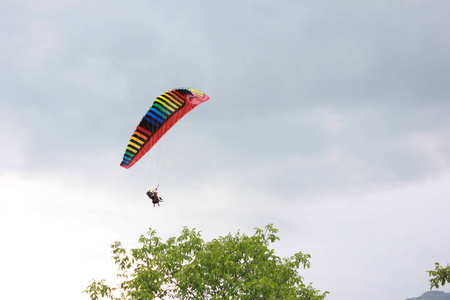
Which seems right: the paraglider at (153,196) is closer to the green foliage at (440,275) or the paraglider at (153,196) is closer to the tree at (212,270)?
the tree at (212,270)

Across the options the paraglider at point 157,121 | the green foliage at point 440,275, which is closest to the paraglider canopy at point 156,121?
the paraglider at point 157,121

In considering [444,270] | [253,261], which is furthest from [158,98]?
[444,270]

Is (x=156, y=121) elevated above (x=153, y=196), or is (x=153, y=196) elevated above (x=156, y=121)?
(x=156, y=121)

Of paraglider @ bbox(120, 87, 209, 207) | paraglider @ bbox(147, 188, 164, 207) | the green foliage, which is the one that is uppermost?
paraglider @ bbox(120, 87, 209, 207)

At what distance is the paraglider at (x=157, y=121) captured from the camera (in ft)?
95.6

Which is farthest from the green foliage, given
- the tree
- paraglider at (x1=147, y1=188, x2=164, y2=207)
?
paraglider at (x1=147, y1=188, x2=164, y2=207)

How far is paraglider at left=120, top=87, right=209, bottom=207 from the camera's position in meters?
29.1

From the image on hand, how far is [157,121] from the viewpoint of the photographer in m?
29.5

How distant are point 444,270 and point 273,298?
6.33 m

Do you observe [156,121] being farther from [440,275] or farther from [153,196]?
[440,275]

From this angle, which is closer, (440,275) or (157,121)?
(440,275)

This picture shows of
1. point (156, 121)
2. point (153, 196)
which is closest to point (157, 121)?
point (156, 121)

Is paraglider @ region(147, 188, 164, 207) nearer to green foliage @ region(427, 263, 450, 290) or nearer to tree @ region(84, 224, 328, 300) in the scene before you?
tree @ region(84, 224, 328, 300)

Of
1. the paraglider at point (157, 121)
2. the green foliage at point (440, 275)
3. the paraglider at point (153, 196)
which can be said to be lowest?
the green foliage at point (440, 275)
